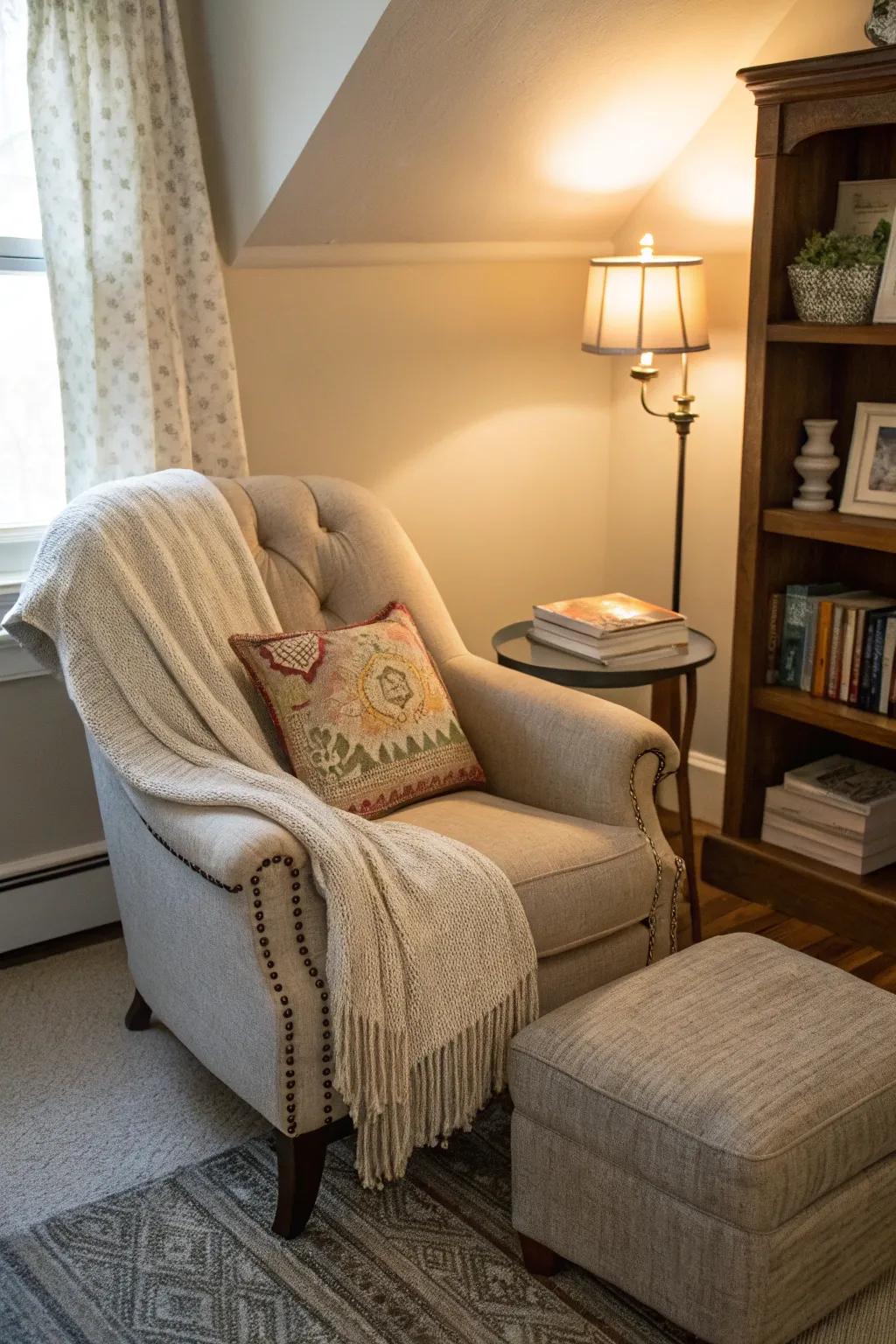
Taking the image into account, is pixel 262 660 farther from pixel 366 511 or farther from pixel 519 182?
pixel 519 182

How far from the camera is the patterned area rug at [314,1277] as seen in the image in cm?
176

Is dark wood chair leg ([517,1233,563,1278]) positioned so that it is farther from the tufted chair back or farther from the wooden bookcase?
the wooden bookcase

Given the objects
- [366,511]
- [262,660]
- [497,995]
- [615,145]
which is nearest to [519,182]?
[615,145]

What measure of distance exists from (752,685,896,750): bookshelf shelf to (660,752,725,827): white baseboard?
0.43m

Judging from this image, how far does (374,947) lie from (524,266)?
1.96m

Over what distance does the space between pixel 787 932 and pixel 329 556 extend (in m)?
1.21

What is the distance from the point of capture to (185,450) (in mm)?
2721

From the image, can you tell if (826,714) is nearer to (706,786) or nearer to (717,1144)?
(706,786)

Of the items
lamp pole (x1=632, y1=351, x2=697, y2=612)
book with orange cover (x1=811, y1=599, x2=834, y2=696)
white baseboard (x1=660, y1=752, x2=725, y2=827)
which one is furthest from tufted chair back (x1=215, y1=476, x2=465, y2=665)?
white baseboard (x1=660, y1=752, x2=725, y2=827)

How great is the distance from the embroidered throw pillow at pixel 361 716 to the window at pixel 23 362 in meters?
0.70

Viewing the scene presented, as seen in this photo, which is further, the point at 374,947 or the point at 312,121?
the point at 312,121

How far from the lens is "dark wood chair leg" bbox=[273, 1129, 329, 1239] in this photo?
6.26 ft

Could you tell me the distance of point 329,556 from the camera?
2.57 meters

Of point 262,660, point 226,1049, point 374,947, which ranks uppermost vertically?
point 262,660
